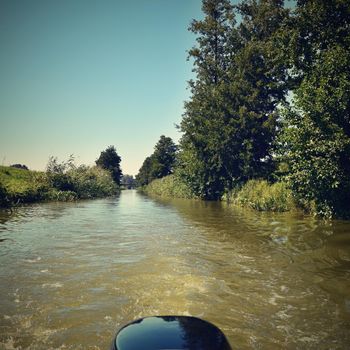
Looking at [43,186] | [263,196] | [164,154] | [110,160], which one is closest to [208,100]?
[263,196]

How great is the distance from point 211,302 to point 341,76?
14255mm

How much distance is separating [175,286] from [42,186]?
25.0m

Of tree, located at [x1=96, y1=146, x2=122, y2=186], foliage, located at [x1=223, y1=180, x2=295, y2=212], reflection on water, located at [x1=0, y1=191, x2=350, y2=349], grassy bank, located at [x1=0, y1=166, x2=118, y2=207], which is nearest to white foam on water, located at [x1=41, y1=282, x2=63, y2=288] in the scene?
reflection on water, located at [x1=0, y1=191, x2=350, y2=349]

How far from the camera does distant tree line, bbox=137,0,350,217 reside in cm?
1509

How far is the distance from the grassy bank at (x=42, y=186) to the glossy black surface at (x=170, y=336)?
68.9ft

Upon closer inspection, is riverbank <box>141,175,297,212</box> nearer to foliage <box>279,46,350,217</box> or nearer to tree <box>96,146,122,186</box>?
foliage <box>279,46,350,217</box>

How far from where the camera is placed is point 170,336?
224 centimetres

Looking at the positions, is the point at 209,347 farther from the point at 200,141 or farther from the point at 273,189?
the point at 200,141

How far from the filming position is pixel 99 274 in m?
6.77

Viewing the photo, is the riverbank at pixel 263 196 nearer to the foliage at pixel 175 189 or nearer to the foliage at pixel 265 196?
the foliage at pixel 265 196

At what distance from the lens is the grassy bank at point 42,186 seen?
22.4 meters

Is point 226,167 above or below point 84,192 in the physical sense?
above

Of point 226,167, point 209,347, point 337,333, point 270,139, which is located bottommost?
point 337,333

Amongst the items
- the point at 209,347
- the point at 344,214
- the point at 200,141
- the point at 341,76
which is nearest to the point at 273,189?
the point at 344,214
